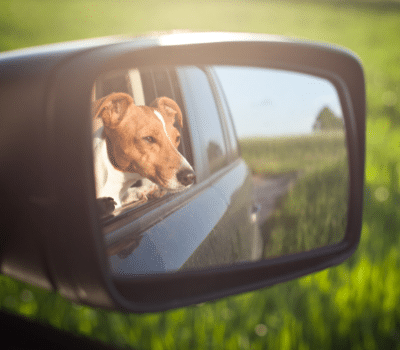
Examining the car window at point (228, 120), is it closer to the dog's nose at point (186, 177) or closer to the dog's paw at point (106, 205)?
the dog's nose at point (186, 177)

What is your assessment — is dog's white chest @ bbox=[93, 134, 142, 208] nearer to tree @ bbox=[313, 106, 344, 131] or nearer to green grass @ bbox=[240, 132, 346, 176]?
green grass @ bbox=[240, 132, 346, 176]

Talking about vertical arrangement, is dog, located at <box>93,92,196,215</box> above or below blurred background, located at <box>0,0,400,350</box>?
above

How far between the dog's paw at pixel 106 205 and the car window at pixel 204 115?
68cm

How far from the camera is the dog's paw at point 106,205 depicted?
145 cm

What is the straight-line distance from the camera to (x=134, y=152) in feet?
5.18

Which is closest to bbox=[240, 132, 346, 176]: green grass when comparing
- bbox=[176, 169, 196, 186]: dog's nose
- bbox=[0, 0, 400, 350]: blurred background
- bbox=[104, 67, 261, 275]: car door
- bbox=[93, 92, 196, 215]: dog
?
bbox=[104, 67, 261, 275]: car door

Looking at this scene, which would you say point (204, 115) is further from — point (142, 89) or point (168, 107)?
point (142, 89)

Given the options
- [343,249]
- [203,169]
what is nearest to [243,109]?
[203,169]

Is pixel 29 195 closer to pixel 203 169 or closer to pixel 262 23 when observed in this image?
pixel 203 169

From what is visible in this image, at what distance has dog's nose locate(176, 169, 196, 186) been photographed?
5.85ft

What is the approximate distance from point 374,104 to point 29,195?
11066 millimetres

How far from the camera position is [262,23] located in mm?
24250

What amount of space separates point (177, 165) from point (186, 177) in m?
0.12

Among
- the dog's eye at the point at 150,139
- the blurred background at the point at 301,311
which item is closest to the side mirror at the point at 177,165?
the dog's eye at the point at 150,139
